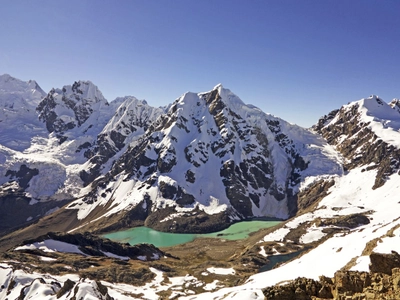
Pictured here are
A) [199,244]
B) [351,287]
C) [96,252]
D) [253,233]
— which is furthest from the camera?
[253,233]

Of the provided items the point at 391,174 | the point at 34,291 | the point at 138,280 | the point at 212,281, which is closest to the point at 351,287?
the point at 34,291

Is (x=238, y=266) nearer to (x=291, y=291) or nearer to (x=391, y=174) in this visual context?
(x=291, y=291)

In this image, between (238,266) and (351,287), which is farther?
(238,266)

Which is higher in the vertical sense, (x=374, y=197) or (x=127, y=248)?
(x=374, y=197)

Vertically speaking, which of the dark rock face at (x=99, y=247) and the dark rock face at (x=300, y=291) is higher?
the dark rock face at (x=300, y=291)

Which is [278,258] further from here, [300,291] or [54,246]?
[300,291]

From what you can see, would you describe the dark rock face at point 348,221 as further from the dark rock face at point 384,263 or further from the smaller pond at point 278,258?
the dark rock face at point 384,263

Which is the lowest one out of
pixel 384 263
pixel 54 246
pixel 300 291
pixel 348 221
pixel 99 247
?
pixel 99 247

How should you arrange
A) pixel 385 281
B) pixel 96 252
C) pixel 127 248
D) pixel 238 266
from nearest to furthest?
pixel 385 281 < pixel 238 266 < pixel 96 252 < pixel 127 248

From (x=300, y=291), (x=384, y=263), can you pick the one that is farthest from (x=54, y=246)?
(x=300, y=291)

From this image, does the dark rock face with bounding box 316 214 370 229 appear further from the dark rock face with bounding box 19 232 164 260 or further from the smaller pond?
the dark rock face with bounding box 19 232 164 260

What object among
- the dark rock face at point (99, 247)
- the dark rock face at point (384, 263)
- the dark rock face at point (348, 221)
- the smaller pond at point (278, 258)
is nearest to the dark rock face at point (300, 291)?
the dark rock face at point (384, 263)
